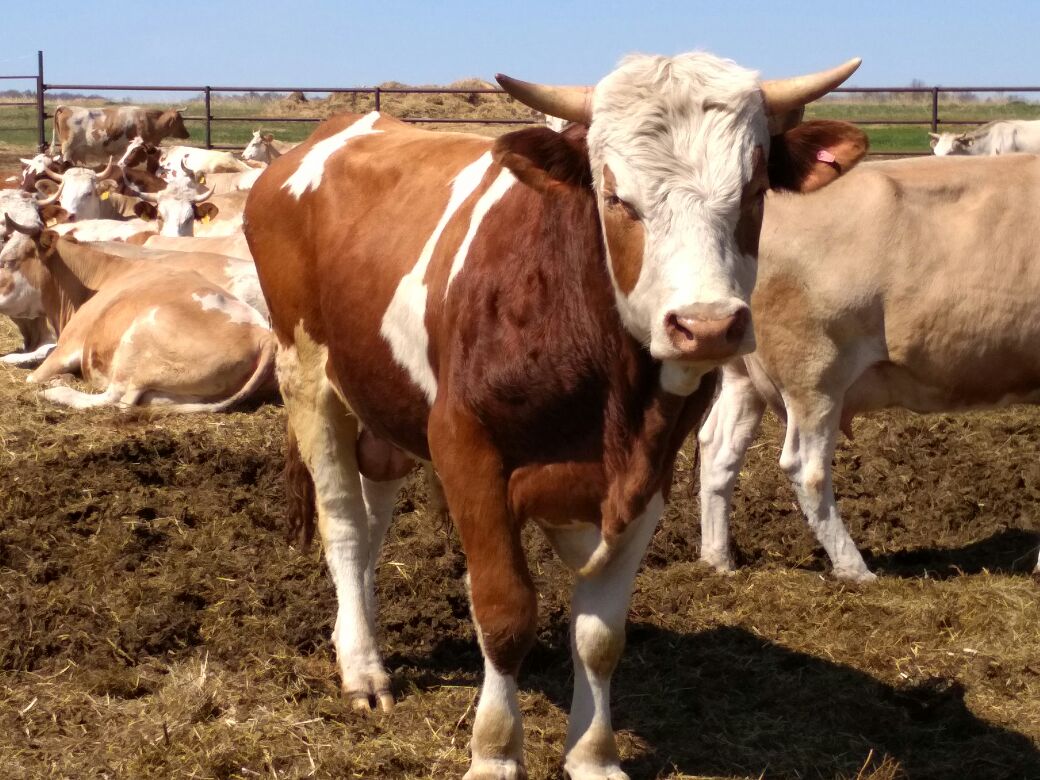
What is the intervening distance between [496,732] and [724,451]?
A: 8.97 feet

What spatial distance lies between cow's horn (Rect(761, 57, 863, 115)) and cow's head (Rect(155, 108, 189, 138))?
24.4 metres

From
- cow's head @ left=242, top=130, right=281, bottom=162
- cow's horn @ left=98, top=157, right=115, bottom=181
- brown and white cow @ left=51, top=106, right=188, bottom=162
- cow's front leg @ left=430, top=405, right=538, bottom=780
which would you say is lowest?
brown and white cow @ left=51, top=106, right=188, bottom=162

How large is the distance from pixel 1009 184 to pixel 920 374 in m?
0.95

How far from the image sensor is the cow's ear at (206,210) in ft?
47.3

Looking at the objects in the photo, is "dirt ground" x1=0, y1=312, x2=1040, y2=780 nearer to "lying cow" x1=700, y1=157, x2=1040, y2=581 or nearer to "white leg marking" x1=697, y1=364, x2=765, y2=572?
"white leg marking" x1=697, y1=364, x2=765, y2=572

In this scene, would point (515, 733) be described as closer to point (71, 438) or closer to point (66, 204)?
point (71, 438)

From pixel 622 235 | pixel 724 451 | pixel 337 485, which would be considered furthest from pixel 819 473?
pixel 622 235

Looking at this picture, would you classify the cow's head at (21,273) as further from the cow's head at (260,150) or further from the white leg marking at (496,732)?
the cow's head at (260,150)

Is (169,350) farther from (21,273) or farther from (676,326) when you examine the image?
(676,326)

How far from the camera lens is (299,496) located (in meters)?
5.04

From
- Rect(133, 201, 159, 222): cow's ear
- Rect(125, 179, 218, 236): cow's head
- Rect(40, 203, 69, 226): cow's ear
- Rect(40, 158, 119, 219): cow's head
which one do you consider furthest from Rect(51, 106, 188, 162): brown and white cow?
Rect(40, 203, 69, 226): cow's ear

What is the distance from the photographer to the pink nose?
3.03 m

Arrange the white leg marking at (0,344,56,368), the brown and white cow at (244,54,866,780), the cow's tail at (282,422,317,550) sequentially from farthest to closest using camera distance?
the white leg marking at (0,344,56,368) < the cow's tail at (282,422,317,550) < the brown and white cow at (244,54,866,780)

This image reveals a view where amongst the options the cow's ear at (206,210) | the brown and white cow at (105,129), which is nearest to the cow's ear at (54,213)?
the cow's ear at (206,210)
